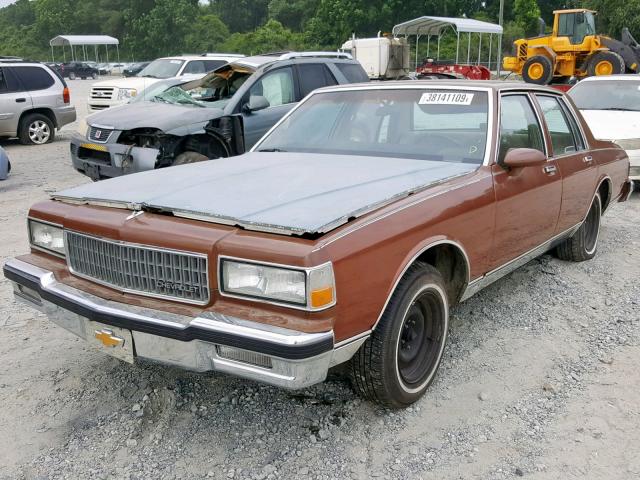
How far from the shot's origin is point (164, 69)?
1503 centimetres

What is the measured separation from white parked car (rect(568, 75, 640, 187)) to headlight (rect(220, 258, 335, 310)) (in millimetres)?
6679

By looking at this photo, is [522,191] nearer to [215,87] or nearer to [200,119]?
[200,119]

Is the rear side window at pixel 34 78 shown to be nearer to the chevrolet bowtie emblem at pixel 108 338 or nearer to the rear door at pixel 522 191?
the rear door at pixel 522 191

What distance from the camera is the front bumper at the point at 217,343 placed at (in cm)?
251

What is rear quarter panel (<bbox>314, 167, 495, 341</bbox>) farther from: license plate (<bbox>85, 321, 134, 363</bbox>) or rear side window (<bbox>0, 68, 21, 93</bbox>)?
rear side window (<bbox>0, 68, 21, 93</bbox>)

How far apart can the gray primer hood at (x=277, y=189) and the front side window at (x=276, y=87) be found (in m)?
4.56

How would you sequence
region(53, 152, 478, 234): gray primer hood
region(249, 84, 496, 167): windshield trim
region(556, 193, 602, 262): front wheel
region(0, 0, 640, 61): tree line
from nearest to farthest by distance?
region(53, 152, 478, 234): gray primer hood, region(249, 84, 496, 167): windshield trim, region(556, 193, 602, 262): front wheel, region(0, 0, 640, 61): tree line

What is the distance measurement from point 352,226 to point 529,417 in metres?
1.38

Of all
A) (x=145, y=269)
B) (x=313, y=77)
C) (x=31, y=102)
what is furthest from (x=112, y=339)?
(x=31, y=102)

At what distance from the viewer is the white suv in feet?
45.3

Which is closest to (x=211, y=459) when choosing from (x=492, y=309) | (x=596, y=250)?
(x=492, y=309)

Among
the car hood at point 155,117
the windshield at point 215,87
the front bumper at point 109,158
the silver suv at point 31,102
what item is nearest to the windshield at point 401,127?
the front bumper at point 109,158

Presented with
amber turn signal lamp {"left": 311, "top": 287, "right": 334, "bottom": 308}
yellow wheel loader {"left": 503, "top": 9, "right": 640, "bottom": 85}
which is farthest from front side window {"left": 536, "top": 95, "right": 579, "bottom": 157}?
yellow wheel loader {"left": 503, "top": 9, "right": 640, "bottom": 85}

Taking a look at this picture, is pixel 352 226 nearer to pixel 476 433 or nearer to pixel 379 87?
pixel 476 433
